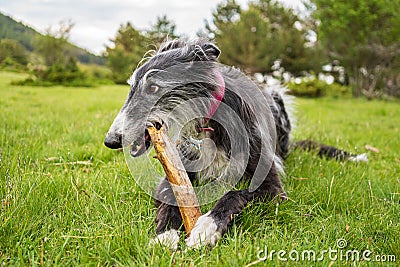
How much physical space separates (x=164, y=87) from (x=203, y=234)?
129 cm

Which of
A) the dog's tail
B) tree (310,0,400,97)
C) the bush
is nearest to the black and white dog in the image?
the dog's tail

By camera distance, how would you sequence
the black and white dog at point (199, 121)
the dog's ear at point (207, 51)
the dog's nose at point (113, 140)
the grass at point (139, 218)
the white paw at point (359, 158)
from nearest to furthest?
the grass at point (139, 218)
the dog's nose at point (113, 140)
the black and white dog at point (199, 121)
the dog's ear at point (207, 51)
the white paw at point (359, 158)

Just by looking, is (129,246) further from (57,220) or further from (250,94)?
(250,94)

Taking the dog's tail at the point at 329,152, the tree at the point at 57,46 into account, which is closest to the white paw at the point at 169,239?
the dog's tail at the point at 329,152

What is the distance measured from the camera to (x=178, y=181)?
2.66 m

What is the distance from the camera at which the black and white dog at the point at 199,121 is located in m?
2.89

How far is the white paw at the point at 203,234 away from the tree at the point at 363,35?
841 inches

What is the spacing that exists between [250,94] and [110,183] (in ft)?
5.44

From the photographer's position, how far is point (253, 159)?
3.28 metres

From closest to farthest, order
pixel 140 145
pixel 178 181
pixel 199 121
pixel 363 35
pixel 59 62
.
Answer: pixel 178 181 → pixel 140 145 → pixel 199 121 → pixel 363 35 → pixel 59 62

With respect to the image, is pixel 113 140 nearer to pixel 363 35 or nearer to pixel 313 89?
→ pixel 363 35

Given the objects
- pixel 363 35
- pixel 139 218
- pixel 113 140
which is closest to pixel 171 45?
pixel 113 140

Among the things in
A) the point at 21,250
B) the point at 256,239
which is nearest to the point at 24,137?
the point at 21,250

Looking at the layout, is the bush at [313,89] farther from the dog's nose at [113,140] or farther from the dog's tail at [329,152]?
the dog's nose at [113,140]
